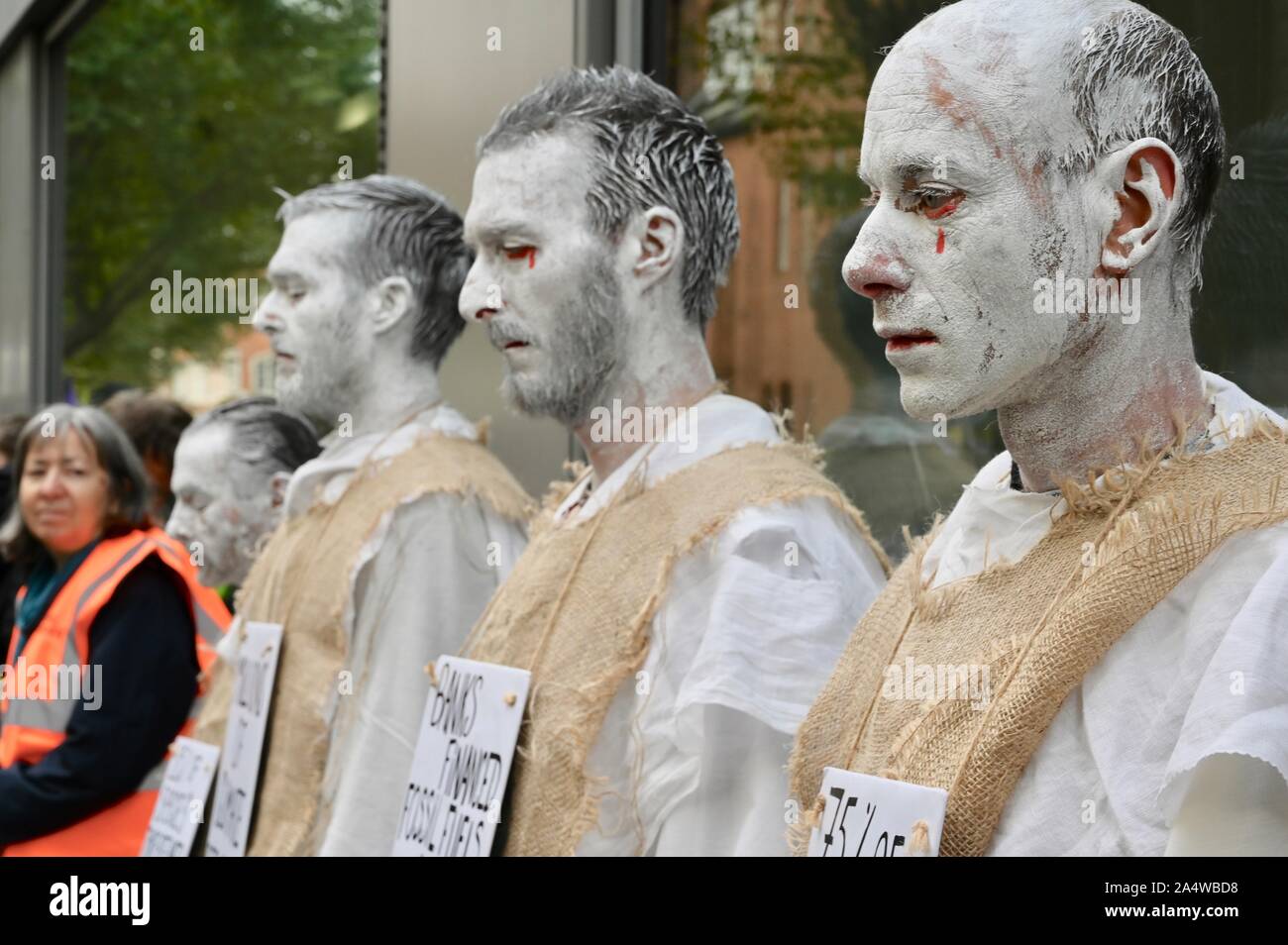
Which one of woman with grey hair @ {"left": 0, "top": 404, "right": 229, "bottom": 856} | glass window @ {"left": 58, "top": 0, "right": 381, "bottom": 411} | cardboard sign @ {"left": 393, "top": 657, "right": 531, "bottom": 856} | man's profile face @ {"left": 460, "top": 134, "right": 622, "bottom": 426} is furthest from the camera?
glass window @ {"left": 58, "top": 0, "right": 381, "bottom": 411}

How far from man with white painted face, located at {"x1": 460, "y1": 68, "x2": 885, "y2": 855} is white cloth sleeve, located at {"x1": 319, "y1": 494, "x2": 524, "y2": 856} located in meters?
0.39

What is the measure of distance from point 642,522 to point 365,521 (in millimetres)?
977

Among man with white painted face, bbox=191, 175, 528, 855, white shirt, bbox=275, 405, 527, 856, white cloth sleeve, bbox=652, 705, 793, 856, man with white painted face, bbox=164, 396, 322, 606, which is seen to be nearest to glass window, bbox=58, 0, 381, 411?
man with white painted face, bbox=164, 396, 322, 606

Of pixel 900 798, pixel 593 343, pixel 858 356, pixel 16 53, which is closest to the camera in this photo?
pixel 900 798

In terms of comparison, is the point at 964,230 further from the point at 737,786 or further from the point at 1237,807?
the point at 737,786

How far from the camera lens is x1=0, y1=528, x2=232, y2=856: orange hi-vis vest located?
13.6ft

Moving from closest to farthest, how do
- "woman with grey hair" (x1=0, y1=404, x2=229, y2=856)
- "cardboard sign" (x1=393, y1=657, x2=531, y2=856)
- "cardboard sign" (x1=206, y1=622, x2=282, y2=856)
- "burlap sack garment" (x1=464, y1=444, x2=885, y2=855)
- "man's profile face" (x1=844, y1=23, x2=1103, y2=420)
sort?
"man's profile face" (x1=844, y1=23, x2=1103, y2=420) → "burlap sack garment" (x1=464, y1=444, x2=885, y2=855) → "cardboard sign" (x1=393, y1=657, x2=531, y2=856) → "cardboard sign" (x1=206, y1=622, x2=282, y2=856) → "woman with grey hair" (x1=0, y1=404, x2=229, y2=856)

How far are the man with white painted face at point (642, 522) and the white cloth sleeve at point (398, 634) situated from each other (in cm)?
39

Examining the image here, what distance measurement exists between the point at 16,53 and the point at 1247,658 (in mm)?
10039

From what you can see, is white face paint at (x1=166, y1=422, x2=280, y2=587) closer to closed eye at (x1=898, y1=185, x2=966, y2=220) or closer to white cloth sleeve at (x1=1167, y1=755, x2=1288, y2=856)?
closed eye at (x1=898, y1=185, x2=966, y2=220)

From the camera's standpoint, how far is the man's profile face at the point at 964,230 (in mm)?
1857
